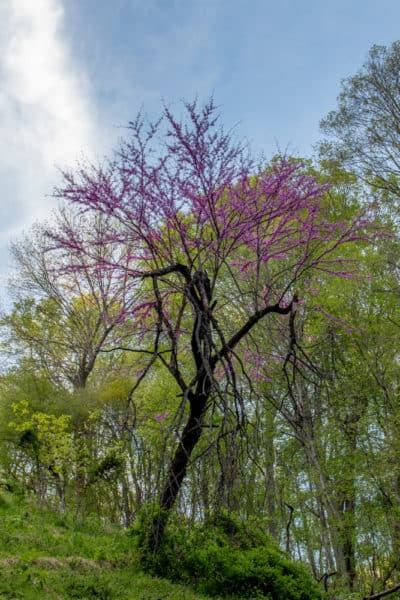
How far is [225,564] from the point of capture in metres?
4.75

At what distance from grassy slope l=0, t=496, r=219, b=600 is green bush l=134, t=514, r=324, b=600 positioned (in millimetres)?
300

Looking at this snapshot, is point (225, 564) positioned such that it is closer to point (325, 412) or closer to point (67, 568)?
point (67, 568)

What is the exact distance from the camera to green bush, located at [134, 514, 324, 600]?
15.6 feet

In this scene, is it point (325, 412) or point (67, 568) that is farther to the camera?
point (325, 412)

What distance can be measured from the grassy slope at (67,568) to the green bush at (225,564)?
300 millimetres

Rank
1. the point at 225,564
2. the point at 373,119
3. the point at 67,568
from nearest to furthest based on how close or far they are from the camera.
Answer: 1. the point at 67,568
2. the point at 225,564
3. the point at 373,119

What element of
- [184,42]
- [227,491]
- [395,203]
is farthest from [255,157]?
[395,203]

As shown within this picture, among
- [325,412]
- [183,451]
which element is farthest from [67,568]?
[325,412]

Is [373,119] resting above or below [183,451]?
above

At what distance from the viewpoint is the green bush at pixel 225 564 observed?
15.6ft

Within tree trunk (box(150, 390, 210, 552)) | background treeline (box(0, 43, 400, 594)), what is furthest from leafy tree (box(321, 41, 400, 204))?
tree trunk (box(150, 390, 210, 552))

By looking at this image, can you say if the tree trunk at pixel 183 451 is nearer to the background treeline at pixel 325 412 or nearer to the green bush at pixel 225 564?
the green bush at pixel 225 564

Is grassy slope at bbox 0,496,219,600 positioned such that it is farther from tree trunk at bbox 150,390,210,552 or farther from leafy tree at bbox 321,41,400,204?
leafy tree at bbox 321,41,400,204

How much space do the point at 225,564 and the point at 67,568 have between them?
1.55 m
